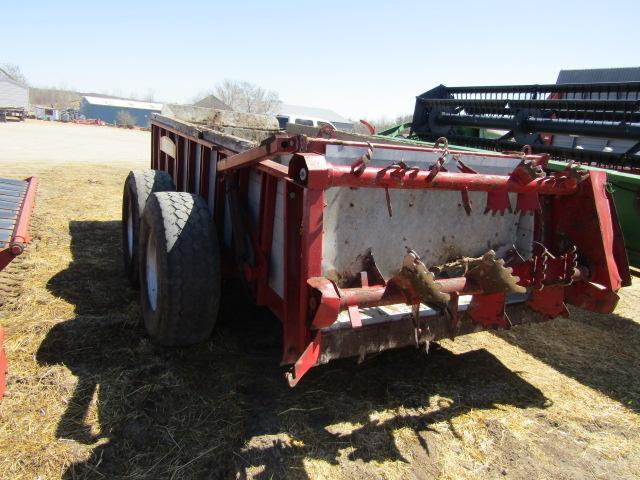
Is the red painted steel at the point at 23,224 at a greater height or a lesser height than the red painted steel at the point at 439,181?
lesser

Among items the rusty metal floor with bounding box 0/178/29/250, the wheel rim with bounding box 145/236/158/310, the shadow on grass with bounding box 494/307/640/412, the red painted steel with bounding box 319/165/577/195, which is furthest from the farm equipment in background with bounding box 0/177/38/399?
the shadow on grass with bounding box 494/307/640/412

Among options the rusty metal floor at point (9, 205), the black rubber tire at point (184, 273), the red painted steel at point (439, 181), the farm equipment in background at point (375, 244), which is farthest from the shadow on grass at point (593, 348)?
the rusty metal floor at point (9, 205)

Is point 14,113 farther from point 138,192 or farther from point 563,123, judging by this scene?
point 563,123

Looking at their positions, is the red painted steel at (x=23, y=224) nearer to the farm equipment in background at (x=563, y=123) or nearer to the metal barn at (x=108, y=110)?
the farm equipment in background at (x=563, y=123)

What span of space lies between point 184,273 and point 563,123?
17.1ft

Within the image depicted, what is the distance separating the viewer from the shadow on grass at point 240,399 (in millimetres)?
2359

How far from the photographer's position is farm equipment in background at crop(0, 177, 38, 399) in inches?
115

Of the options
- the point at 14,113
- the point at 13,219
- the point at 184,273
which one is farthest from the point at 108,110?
the point at 184,273

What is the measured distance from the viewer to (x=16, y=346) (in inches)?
124

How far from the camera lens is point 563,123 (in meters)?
5.91

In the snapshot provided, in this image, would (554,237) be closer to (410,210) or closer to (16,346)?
(410,210)

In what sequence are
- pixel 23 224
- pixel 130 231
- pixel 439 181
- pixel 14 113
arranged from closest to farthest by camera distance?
1. pixel 439 181
2. pixel 23 224
3. pixel 130 231
4. pixel 14 113

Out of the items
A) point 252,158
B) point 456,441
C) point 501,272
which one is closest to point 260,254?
point 252,158

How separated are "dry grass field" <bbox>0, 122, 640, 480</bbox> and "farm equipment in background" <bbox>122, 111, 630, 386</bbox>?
415mm
